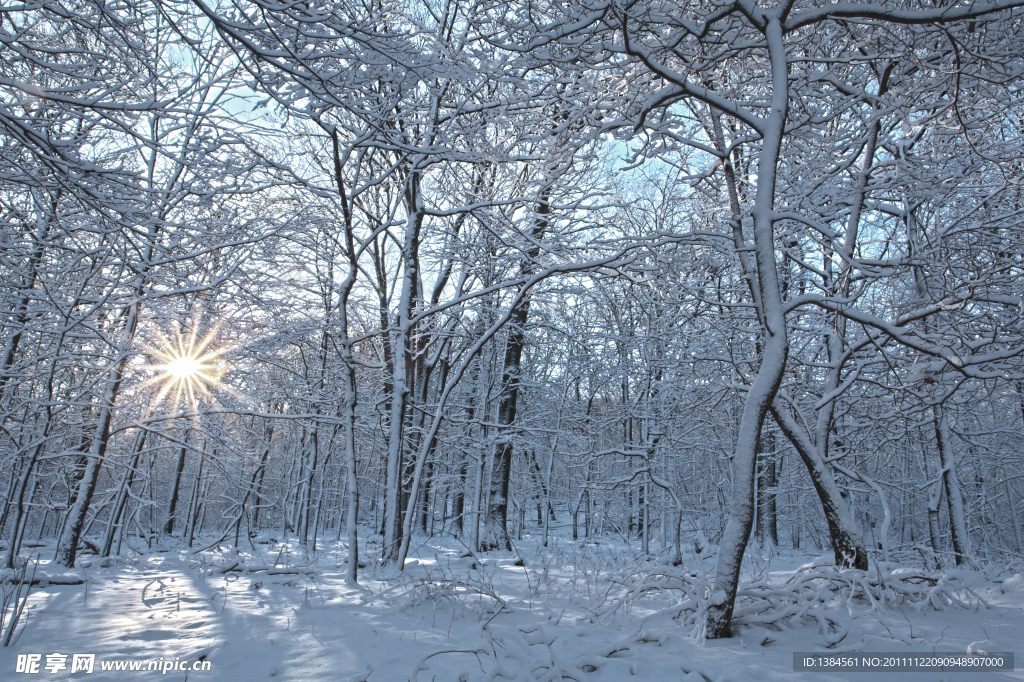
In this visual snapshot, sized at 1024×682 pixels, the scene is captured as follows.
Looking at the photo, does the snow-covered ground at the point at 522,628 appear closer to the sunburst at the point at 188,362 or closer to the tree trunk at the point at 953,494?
the tree trunk at the point at 953,494

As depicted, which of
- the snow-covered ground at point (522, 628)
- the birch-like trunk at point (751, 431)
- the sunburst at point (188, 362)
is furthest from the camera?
the sunburst at point (188, 362)

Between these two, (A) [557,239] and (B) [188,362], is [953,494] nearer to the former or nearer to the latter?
(A) [557,239]

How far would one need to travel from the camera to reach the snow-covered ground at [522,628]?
122 inches

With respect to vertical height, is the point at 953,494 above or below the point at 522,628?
above

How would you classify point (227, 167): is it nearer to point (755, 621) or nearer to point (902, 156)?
point (755, 621)

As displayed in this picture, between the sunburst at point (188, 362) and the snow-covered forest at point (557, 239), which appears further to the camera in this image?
the sunburst at point (188, 362)

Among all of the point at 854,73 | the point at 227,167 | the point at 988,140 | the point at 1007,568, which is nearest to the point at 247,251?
the point at 227,167

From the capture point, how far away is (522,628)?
402 centimetres

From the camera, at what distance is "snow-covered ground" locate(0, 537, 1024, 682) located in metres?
3.09

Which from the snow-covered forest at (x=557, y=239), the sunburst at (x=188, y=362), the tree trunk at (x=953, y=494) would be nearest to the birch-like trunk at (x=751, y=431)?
the snow-covered forest at (x=557, y=239)

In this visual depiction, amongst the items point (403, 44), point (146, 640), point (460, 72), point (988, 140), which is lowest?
point (146, 640)

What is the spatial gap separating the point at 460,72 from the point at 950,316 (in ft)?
16.4

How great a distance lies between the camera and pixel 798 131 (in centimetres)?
552

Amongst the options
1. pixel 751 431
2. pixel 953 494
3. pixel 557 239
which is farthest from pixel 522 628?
pixel 953 494
